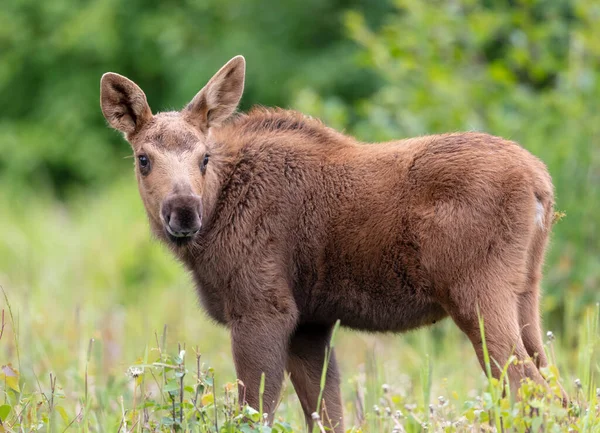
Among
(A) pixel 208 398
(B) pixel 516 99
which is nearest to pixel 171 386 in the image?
(A) pixel 208 398

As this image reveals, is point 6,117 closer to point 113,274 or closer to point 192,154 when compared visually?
point 113,274

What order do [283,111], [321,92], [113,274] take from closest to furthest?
1. [283,111]
2. [113,274]
3. [321,92]

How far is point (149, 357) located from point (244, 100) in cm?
1285

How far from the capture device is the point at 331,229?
5.51 metres

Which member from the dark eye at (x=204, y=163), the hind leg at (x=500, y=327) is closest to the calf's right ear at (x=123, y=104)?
the dark eye at (x=204, y=163)

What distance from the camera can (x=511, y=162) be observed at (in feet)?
A: 16.9

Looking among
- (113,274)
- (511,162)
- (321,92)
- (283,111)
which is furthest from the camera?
(321,92)

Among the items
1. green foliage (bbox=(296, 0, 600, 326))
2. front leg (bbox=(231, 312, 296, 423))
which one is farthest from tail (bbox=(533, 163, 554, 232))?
green foliage (bbox=(296, 0, 600, 326))

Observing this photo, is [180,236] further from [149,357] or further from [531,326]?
[149,357]

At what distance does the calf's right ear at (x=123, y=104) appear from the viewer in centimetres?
587

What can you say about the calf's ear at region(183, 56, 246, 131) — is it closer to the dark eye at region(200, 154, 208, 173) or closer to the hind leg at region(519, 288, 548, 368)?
the dark eye at region(200, 154, 208, 173)

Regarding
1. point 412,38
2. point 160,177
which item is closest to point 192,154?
point 160,177

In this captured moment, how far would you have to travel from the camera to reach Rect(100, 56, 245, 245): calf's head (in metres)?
5.25

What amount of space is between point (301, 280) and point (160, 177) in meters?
1.01
